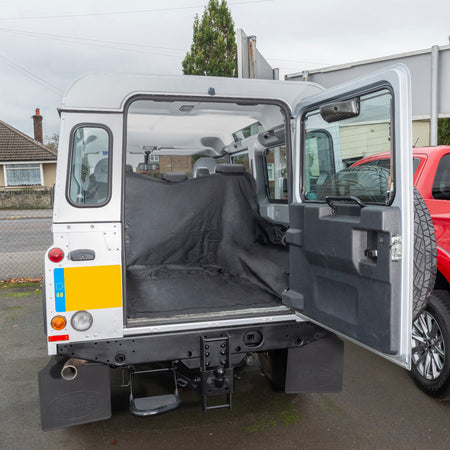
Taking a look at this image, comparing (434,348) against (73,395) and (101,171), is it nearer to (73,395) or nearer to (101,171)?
(73,395)

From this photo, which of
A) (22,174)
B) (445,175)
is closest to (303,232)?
(445,175)

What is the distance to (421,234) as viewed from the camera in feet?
8.41

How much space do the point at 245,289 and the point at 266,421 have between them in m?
1.11

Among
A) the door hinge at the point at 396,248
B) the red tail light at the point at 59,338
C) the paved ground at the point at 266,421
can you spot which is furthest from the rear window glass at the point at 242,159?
the door hinge at the point at 396,248

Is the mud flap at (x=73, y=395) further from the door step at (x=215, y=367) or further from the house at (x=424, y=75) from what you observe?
the house at (x=424, y=75)

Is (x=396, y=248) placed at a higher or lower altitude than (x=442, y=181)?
lower

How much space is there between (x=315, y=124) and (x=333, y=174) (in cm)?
40

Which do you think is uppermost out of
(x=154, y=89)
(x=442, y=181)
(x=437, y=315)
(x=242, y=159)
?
(x=154, y=89)

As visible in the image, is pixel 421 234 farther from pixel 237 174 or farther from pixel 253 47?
pixel 237 174

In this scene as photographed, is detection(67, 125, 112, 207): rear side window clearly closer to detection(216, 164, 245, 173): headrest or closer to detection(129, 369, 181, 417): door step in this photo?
detection(129, 369, 181, 417): door step

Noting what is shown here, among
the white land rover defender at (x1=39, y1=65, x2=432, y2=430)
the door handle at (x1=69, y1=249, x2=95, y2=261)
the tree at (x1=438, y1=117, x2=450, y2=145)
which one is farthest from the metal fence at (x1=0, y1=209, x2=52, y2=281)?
the tree at (x1=438, y1=117, x2=450, y2=145)

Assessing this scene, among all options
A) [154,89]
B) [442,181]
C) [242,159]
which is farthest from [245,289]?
[242,159]

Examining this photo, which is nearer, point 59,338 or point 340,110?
point 340,110

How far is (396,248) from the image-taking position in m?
2.19
